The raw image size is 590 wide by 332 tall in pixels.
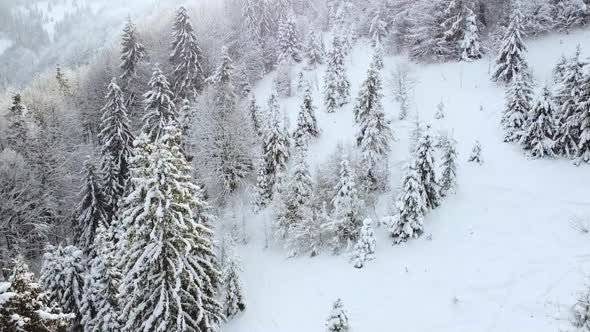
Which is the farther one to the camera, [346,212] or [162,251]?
[346,212]

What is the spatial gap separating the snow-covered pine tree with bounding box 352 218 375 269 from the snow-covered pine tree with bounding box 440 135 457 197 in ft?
18.1

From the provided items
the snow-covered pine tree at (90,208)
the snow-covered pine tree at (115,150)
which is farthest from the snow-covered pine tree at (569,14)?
the snow-covered pine tree at (90,208)

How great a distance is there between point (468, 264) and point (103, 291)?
1902cm

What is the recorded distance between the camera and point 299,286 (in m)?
26.4

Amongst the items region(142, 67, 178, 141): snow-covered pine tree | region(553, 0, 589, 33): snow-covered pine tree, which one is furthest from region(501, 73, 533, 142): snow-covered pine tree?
region(142, 67, 178, 141): snow-covered pine tree

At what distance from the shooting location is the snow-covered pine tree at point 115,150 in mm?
36125

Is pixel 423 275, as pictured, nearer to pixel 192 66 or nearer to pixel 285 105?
pixel 285 105

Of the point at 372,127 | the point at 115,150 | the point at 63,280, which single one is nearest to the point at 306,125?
the point at 372,127

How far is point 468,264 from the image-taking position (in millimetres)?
21766

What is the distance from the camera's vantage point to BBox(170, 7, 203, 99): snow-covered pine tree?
1997 inches

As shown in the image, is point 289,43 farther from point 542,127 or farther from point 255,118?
point 542,127

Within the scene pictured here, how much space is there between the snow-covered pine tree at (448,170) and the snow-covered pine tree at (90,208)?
986 inches

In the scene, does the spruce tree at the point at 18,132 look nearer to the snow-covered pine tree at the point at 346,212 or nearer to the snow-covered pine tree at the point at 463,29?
the snow-covered pine tree at the point at 346,212

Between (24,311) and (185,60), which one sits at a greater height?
(24,311)
